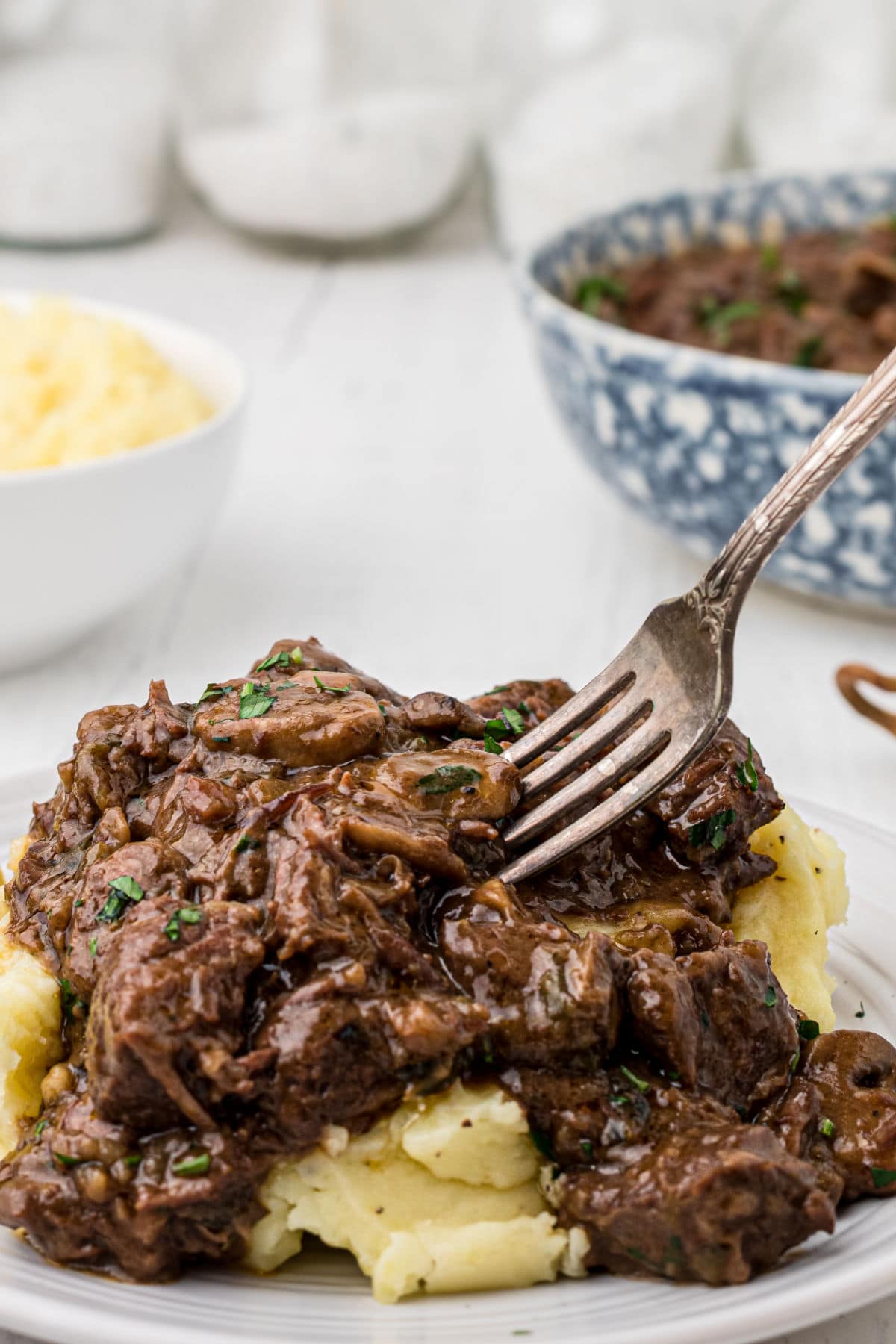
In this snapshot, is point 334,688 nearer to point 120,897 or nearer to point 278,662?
point 278,662

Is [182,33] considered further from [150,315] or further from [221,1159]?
[221,1159]

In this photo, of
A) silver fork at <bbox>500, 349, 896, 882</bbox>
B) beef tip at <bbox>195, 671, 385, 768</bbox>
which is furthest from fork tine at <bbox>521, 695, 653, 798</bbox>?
beef tip at <bbox>195, 671, 385, 768</bbox>

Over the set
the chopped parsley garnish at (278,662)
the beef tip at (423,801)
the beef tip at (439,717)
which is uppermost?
the beef tip at (423,801)

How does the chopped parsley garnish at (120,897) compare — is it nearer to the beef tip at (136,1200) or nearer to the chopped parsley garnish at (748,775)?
the beef tip at (136,1200)

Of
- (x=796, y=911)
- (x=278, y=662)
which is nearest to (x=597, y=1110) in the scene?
(x=796, y=911)

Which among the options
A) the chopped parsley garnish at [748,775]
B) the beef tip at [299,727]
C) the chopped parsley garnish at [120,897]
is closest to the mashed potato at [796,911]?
the chopped parsley garnish at [748,775]

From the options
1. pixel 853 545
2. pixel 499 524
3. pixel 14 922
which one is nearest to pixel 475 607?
pixel 499 524
